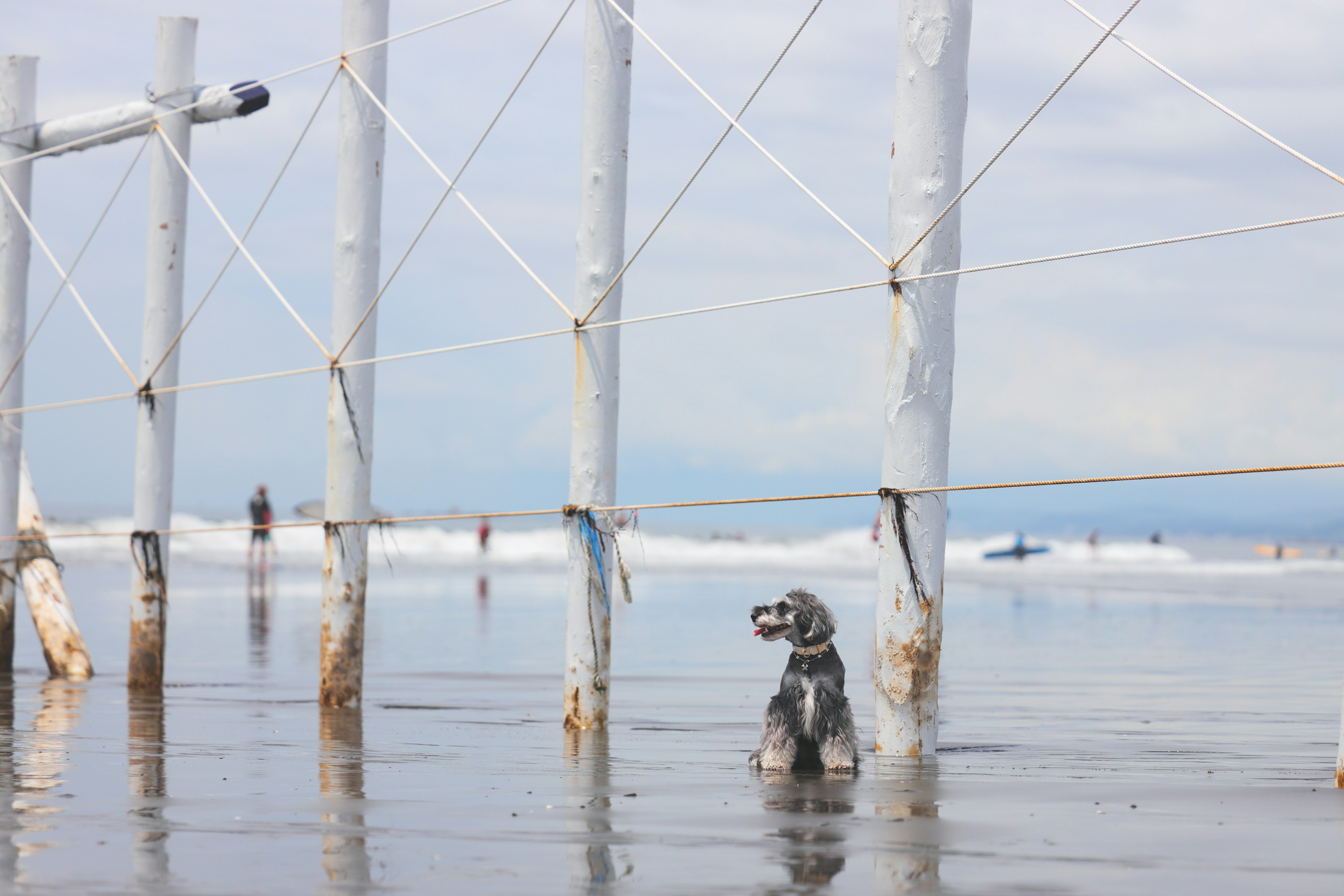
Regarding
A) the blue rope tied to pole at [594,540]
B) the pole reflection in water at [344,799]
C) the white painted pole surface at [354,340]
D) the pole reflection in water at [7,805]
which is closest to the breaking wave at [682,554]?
the white painted pole surface at [354,340]

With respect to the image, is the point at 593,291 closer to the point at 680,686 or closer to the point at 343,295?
the point at 343,295

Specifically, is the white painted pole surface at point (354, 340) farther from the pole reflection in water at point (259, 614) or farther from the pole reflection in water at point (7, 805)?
the pole reflection in water at point (259, 614)

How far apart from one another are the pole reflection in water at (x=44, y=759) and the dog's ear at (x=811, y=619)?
3716mm

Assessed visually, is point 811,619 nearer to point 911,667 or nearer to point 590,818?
point 911,667

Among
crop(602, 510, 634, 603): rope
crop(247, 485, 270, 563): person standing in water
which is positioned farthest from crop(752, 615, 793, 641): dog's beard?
crop(247, 485, 270, 563): person standing in water

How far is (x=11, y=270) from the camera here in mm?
14508

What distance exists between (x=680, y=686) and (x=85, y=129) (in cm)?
779

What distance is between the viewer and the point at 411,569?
4056cm

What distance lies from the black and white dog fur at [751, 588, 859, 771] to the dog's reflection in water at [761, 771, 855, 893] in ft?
0.39

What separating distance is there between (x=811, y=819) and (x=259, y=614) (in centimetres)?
1793

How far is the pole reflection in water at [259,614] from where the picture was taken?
16.2 meters

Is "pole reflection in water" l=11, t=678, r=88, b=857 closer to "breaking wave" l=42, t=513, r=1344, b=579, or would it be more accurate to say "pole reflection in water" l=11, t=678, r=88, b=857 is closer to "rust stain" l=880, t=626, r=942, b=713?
"rust stain" l=880, t=626, r=942, b=713

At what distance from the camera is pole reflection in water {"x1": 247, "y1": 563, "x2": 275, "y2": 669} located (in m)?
16.2

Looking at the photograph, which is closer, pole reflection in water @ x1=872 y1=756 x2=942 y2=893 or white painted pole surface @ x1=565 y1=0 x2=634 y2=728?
pole reflection in water @ x1=872 y1=756 x2=942 y2=893
